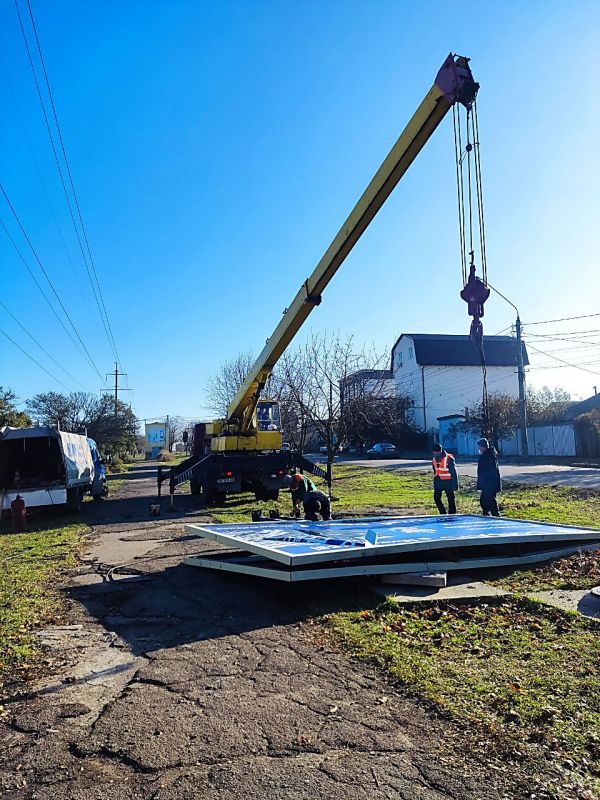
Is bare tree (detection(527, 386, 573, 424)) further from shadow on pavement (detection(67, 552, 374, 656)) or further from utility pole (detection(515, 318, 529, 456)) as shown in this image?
shadow on pavement (detection(67, 552, 374, 656))

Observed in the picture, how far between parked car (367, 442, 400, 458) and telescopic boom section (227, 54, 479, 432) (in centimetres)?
3676

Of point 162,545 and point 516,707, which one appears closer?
point 516,707

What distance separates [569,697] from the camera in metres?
3.97

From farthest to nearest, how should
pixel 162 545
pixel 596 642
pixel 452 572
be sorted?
pixel 162 545 → pixel 452 572 → pixel 596 642

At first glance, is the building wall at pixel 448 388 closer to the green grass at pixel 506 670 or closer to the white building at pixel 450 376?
the white building at pixel 450 376

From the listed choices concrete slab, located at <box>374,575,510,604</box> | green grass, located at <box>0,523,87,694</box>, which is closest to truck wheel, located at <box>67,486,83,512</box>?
green grass, located at <box>0,523,87,694</box>

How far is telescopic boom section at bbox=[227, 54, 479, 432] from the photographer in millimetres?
8555

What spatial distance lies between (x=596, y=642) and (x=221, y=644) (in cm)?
320

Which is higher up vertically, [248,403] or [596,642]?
[248,403]

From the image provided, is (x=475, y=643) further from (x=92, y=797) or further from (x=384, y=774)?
(x=92, y=797)

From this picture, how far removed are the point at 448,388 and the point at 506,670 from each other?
2209 inches

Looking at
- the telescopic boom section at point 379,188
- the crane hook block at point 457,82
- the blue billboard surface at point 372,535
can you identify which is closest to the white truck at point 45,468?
the telescopic boom section at point 379,188

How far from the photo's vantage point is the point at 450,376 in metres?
59.0

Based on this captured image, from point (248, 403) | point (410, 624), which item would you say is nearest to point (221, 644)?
point (410, 624)
